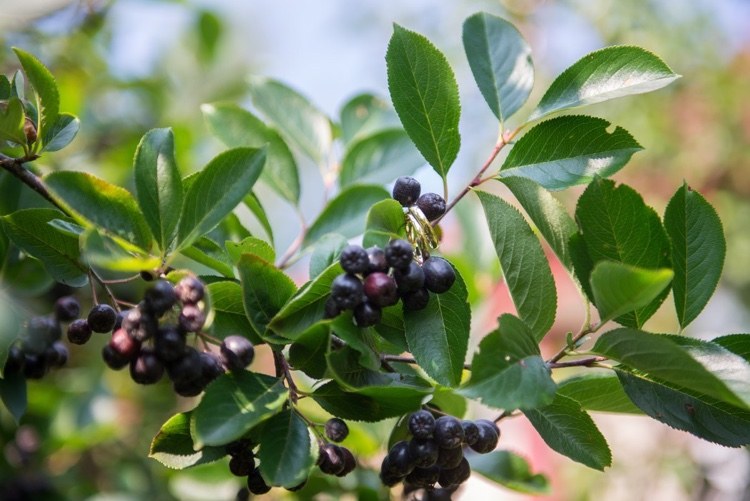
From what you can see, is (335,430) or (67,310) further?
(67,310)

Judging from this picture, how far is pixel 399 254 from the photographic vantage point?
2.14 feet

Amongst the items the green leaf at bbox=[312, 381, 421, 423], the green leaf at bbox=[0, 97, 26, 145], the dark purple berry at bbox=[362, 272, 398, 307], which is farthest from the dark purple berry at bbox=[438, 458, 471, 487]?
the green leaf at bbox=[0, 97, 26, 145]

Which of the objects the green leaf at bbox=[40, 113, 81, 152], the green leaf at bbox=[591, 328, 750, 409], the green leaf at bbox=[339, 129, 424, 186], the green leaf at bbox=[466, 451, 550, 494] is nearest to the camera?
the green leaf at bbox=[591, 328, 750, 409]

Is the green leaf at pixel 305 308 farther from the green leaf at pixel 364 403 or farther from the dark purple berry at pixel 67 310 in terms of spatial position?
the dark purple berry at pixel 67 310

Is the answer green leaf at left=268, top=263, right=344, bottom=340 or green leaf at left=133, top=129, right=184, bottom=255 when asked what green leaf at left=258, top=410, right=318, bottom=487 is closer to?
green leaf at left=268, top=263, right=344, bottom=340

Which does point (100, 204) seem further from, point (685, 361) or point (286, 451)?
point (685, 361)

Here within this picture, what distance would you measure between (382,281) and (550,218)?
0.60 feet

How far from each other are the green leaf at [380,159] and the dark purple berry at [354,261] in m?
0.48

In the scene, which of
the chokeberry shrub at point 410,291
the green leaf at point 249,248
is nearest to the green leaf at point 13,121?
the chokeberry shrub at point 410,291

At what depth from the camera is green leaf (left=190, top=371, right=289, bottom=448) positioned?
1.94ft

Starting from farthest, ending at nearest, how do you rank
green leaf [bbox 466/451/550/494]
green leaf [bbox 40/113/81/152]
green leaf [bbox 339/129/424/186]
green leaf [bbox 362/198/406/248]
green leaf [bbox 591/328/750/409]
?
green leaf [bbox 339/129/424/186] → green leaf [bbox 466/451/550/494] → green leaf [bbox 40/113/81/152] → green leaf [bbox 362/198/406/248] → green leaf [bbox 591/328/750/409]

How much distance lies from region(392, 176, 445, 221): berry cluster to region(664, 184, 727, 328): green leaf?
0.22 m

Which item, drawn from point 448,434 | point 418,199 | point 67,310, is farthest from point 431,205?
point 67,310

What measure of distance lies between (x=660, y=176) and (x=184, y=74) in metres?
3.24
